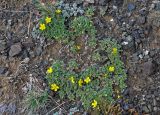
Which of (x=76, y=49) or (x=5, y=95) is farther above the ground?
(x=76, y=49)

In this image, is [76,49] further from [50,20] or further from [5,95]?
[5,95]

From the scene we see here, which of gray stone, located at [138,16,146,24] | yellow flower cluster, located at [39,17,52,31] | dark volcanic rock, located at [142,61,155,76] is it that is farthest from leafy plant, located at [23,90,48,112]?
gray stone, located at [138,16,146,24]

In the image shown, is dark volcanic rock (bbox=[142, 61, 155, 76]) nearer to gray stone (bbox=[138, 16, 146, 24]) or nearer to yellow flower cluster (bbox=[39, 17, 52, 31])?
gray stone (bbox=[138, 16, 146, 24])

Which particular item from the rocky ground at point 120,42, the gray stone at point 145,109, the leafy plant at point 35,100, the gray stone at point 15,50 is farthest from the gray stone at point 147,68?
the gray stone at point 15,50

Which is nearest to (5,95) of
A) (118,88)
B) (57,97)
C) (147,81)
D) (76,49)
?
(57,97)

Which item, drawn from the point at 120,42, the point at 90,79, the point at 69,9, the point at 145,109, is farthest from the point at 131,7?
the point at 145,109

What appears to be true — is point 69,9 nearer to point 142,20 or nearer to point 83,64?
point 83,64
